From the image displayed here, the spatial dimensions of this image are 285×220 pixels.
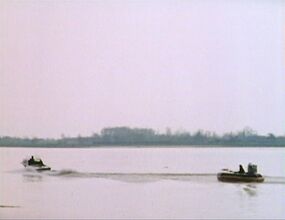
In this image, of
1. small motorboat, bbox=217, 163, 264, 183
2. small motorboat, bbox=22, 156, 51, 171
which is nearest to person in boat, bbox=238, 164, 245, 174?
small motorboat, bbox=217, 163, 264, 183

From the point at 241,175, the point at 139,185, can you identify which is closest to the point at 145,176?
the point at 139,185

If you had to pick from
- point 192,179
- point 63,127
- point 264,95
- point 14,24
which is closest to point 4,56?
point 14,24

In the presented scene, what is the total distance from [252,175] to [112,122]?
14.9 inches

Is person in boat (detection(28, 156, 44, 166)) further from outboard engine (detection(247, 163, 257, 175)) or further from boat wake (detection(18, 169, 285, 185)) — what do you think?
outboard engine (detection(247, 163, 257, 175))

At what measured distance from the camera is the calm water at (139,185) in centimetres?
100

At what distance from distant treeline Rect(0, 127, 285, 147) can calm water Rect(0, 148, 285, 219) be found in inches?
0.6

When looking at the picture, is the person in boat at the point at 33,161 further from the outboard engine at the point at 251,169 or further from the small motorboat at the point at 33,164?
the outboard engine at the point at 251,169

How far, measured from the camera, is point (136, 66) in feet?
3.43

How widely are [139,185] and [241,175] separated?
26 centimetres

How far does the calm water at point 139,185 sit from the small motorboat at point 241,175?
1cm

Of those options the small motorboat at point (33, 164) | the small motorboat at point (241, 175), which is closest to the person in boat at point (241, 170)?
the small motorboat at point (241, 175)

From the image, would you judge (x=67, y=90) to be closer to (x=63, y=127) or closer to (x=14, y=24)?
(x=63, y=127)

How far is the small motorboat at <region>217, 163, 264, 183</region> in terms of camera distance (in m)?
1.01

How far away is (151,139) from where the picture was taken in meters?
1.02
